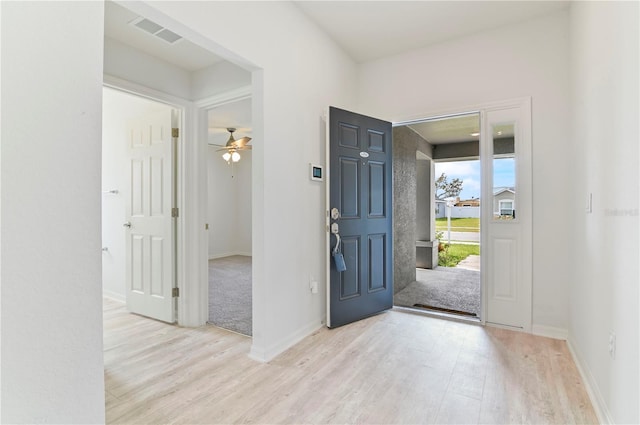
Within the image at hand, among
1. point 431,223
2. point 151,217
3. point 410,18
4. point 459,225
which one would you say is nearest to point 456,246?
point 459,225

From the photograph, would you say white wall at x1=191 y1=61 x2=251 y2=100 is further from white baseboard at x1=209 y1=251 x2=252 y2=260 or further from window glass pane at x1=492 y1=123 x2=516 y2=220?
white baseboard at x1=209 y1=251 x2=252 y2=260

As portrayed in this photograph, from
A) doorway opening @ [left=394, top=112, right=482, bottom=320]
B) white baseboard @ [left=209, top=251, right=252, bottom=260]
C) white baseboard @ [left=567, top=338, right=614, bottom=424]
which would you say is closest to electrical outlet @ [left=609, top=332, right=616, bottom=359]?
white baseboard @ [left=567, top=338, right=614, bottom=424]

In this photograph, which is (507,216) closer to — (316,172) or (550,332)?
(550,332)

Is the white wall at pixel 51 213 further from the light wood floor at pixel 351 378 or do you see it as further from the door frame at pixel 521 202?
the door frame at pixel 521 202

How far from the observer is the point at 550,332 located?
269 cm

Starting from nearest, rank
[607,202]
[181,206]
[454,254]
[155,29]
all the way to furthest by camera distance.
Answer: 1. [607,202]
2. [155,29]
3. [181,206]
4. [454,254]

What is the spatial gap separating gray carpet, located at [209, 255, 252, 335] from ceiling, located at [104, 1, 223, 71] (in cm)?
256

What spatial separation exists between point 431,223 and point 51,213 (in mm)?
6239

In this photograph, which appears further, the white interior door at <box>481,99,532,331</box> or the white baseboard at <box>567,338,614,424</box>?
the white interior door at <box>481,99,532,331</box>

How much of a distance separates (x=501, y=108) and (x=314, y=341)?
108 inches

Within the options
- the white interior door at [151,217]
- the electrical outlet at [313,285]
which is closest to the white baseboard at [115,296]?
the white interior door at [151,217]

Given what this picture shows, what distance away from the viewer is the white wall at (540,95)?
2658 millimetres

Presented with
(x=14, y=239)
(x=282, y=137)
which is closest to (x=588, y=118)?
(x=282, y=137)

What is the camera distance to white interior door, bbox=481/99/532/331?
9.14 feet
